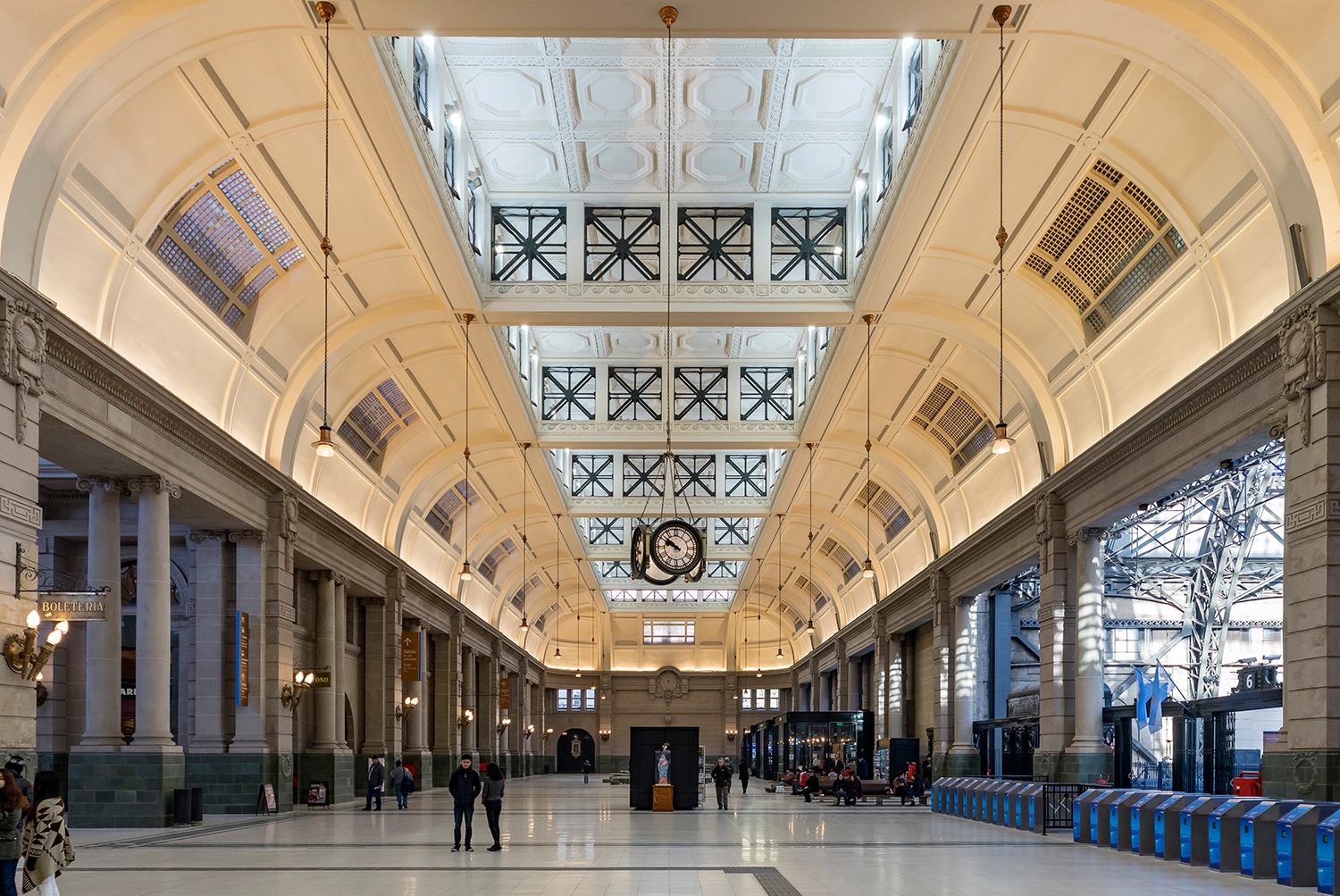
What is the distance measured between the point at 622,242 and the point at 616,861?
47.4 ft

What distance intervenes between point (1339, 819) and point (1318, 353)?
5.67 m

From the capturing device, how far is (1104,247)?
70.7 ft

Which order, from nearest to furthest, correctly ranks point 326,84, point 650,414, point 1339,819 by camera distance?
point 1339,819, point 326,84, point 650,414

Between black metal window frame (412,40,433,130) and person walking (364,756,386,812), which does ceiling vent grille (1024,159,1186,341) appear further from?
person walking (364,756,386,812)

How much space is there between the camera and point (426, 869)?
52.0 ft

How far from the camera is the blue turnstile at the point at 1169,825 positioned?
1681cm

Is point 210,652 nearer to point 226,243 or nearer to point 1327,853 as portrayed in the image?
point 226,243

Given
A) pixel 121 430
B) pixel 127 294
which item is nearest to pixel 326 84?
pixel 127 294

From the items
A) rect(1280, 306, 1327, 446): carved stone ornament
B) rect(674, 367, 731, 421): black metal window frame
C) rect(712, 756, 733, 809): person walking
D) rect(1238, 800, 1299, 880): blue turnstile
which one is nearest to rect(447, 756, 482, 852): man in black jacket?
rect(1238, 800, 1299, 880): blue turnstile

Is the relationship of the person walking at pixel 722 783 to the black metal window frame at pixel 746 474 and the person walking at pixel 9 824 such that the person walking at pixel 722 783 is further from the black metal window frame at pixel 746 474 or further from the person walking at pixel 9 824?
the person walking at pixel 9 824

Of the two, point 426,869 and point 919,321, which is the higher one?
point 919,321

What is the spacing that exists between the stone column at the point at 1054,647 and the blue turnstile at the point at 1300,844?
11975 millimetres

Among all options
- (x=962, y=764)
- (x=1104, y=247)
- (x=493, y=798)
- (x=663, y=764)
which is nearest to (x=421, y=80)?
(x=493, y=798)

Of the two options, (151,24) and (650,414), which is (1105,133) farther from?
(650,414)
